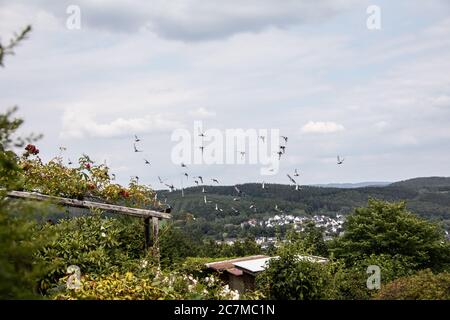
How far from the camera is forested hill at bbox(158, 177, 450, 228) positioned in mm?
107250

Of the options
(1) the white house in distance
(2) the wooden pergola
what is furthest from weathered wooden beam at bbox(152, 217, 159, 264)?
(1) the white house in distance

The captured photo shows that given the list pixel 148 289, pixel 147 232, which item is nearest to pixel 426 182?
pixel 147 232

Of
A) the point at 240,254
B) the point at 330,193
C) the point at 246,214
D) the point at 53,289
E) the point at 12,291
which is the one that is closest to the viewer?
the point at 12,291

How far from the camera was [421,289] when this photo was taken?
901 centimetres

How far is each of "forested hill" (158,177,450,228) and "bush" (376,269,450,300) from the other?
92.1 m

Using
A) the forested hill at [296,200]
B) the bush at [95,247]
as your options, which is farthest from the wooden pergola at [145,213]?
the forested hill at [296,200]

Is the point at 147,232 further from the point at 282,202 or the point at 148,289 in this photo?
the point at 282,202

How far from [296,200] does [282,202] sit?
633 centimetres

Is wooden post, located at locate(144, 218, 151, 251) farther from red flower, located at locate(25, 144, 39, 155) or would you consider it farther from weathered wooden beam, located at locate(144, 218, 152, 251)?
red flower, located at locate(25, 144, 39, 155)

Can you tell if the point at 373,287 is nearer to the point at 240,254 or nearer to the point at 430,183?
the point at 240,254

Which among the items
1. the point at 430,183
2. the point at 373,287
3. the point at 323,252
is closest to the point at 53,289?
the point at 373,287

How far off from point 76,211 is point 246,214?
338ft


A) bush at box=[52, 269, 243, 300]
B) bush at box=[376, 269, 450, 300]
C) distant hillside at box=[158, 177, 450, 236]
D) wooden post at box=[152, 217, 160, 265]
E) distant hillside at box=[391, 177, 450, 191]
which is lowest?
distant hillside at box=[158, 177, 450, 236]

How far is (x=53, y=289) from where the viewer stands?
893cm
